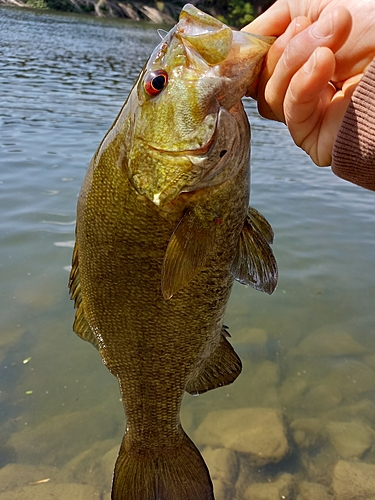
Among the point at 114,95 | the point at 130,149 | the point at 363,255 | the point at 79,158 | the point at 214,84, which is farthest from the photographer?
the point at 114,95

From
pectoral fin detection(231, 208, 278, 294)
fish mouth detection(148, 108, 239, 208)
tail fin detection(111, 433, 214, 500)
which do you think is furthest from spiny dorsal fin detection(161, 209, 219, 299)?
tail fin detection(111, 433, 214, 500)

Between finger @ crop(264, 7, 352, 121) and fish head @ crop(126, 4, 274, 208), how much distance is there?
0.09 m

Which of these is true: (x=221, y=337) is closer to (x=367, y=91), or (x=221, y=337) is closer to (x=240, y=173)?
(x=240, y=173)

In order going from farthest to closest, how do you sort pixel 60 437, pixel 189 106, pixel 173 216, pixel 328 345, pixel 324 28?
pixel 328 345
pixel 60 437
pixel 173 216
pixel 189 106
pixel 324 28

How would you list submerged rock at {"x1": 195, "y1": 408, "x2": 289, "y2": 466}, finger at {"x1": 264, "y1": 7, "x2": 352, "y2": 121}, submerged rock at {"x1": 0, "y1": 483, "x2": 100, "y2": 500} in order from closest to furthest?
finger at {"x1": 264, "y1": 7, "x2": 352, "y2": 121}, submerged rock at {"x1": 0, "y1": 483, "x2": 100, "y2": 500}, submerged rock at {"x1": 195, "y1": 408, "x2": 289, "y2": 466}

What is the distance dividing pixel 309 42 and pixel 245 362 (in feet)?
11.5

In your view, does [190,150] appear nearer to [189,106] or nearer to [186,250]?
[189,106]

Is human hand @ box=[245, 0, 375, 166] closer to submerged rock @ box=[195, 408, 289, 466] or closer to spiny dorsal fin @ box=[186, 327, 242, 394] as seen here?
spiny dorsal fin @ box=[186, 327, 242, 394]

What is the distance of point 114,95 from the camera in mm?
16391

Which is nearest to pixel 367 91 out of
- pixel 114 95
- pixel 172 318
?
pixel 172 318

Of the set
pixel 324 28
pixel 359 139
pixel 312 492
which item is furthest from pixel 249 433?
pixel 324 28

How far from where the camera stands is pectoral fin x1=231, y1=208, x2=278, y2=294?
1.99 meters

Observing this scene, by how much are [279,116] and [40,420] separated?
3.14 meters

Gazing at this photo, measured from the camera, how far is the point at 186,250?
1785mm
